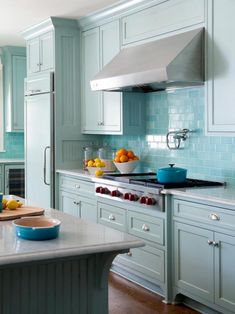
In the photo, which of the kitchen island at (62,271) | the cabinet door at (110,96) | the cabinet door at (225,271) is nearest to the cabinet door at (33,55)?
the cabinet door at (110,96)

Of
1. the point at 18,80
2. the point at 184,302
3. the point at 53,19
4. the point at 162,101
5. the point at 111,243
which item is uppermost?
the point at 53,19

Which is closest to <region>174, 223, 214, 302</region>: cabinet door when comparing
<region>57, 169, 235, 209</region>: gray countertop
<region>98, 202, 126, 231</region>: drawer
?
<region>57, 169, 235, 209</region>: gray countertop

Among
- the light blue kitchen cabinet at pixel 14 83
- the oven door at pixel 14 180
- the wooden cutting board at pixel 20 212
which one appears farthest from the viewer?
the light blue kitchen cabinet at pixel 14 83

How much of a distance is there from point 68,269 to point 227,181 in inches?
83.0

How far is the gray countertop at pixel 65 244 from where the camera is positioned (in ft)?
6.48

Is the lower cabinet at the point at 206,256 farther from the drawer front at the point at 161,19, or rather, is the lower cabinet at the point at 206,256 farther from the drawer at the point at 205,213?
the drawer front at the point at 161,19

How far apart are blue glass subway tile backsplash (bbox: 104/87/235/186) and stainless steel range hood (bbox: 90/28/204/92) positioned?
0.17 m

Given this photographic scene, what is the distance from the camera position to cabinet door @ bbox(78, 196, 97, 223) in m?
5.00

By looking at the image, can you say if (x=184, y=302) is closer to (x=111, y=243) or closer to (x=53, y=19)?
(x=111, y=243)

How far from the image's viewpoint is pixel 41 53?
6059 mm

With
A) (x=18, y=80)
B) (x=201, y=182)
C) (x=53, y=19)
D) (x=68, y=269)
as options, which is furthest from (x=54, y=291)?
(x=18, y=80)

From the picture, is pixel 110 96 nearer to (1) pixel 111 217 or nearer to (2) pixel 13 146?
(1) pixel 111 217

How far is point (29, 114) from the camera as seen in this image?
6277 mm

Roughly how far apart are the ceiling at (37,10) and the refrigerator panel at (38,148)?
860 mm
